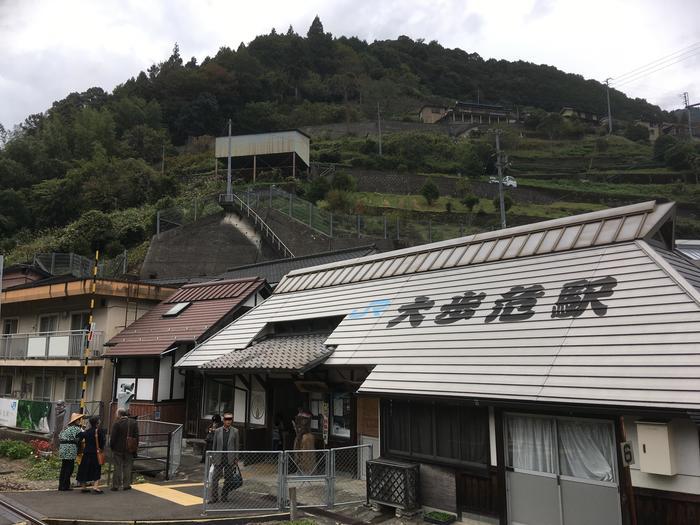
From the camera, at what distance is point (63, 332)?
22.2 m

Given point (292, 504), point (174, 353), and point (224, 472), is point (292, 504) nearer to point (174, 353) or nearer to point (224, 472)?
point (224, 472)

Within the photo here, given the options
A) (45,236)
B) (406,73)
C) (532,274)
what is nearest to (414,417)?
(532,274)

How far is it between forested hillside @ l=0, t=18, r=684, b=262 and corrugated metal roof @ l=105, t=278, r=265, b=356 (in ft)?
76.0

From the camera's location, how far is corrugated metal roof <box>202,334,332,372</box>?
12734 mm

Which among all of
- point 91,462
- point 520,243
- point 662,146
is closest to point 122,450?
point 91,462

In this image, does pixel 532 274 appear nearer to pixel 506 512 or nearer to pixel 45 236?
pixel 506 512

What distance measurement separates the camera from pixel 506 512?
890 cm

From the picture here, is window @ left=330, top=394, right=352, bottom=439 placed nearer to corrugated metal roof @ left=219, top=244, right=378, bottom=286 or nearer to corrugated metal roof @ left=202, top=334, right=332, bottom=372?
corrugated metal roof @ left=202, top=334, right=332, bottom=372

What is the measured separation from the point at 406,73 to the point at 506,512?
12614 cm

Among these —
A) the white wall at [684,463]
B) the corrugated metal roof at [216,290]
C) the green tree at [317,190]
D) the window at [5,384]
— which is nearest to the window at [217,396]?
the corrugated metal roof at [216,290]

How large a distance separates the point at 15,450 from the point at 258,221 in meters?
22.6

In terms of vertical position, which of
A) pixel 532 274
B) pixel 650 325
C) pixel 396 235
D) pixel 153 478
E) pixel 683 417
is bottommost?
pixel 153 478

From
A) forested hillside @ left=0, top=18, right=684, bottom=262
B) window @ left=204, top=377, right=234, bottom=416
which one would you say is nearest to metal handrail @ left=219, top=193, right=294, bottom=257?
forested hillside @ left=0, top=18, right=684, bottom=262

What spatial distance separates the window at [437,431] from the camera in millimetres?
9625
